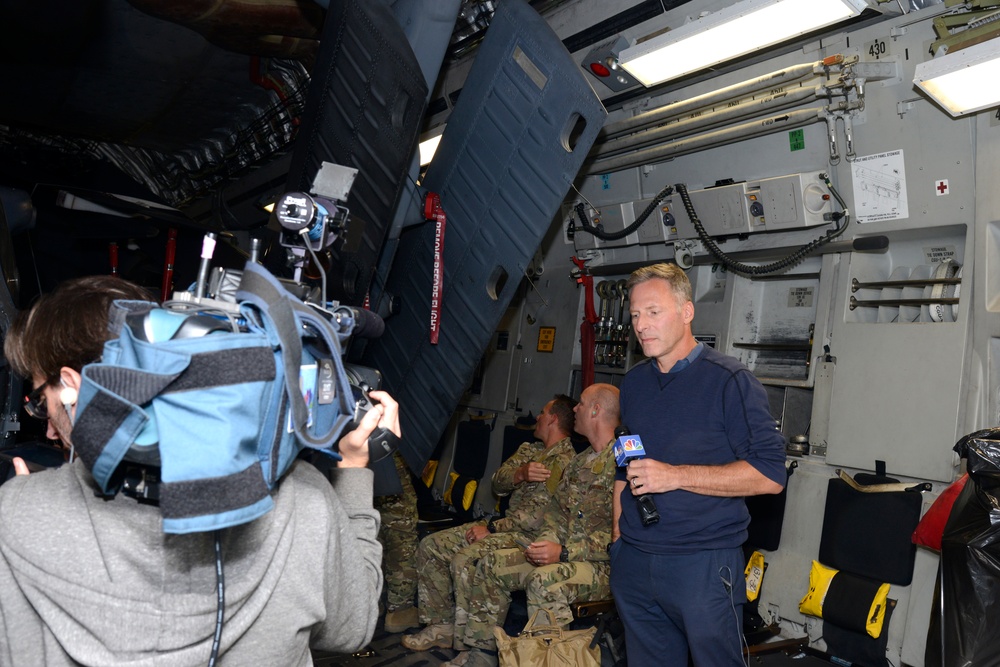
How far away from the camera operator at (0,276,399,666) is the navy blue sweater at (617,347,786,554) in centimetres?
156

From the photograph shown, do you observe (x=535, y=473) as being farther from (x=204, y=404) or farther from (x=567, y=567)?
(x=204, y=404)

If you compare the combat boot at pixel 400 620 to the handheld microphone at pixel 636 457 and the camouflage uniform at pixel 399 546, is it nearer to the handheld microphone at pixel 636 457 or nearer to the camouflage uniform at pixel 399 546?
the camouflage uniform at pixel 399 546

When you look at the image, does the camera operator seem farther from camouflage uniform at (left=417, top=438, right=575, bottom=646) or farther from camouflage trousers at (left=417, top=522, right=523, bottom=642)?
camouflage uniform at (left=417, top=438, right=575, bottom=646)

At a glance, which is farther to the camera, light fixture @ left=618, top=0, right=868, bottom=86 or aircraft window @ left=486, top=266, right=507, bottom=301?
aircraft window @ left=486, top=266, right=507, bottom=301

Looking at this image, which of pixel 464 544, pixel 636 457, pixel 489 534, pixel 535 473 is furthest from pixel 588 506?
pixel 636 457

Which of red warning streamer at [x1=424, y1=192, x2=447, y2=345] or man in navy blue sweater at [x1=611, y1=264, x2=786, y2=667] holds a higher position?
red warning streamer at [x1=424, y1=192, x2=447, y2=345]

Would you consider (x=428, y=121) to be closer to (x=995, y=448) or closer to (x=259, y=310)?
(x=995, y=448)

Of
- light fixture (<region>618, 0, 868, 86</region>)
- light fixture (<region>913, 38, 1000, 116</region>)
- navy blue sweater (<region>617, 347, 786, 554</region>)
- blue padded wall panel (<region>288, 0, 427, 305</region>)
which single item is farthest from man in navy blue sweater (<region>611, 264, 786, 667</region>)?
blue padded wall panel (<region>288, 0, 427, 305</region>)

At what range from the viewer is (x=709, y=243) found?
15.9ft

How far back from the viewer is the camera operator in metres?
1.26

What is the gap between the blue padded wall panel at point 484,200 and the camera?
4.34 m

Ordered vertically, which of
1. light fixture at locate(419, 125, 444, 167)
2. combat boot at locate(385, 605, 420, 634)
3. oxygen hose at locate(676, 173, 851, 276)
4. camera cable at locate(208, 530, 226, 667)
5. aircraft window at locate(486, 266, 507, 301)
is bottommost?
combat boot at locate(385, 605, 420, 634)

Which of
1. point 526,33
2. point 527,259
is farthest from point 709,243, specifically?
point 526,33

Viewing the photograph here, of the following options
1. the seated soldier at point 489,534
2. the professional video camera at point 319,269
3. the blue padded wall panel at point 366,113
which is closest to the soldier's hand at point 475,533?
the seated soldier at point 489,534
